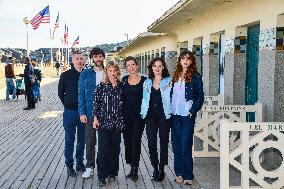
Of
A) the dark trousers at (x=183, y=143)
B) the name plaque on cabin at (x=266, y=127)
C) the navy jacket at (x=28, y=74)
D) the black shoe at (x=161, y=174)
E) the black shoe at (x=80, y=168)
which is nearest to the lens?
the name plaque on cabin at (x=266, y=127)

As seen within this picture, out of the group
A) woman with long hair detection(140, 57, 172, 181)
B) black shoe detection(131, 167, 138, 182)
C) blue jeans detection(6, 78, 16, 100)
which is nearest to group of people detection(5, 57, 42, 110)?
blue jeans detection(6, 78, 16, 100)

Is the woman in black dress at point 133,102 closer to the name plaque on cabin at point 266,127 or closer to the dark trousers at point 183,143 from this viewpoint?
the dark trousers at point 183,143

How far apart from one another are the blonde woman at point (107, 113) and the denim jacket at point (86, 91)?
0.22 metres

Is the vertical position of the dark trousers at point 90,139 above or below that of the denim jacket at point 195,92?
below

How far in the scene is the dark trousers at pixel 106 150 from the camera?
18.4ft

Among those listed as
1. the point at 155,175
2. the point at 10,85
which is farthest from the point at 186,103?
the point at 10,85

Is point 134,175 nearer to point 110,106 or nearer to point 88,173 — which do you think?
point 88,173

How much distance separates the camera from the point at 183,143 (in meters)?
5.64

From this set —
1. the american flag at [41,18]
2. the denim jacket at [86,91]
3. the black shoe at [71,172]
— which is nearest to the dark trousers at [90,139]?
the denim jacket at [86,91]

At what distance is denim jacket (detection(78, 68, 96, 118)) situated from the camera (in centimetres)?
577

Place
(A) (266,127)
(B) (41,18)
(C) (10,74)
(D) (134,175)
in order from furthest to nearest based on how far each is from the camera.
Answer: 1. (B) (41,18)
2. (C) (10,74)
3. (D) (134,175)
4. (A) (266,127)

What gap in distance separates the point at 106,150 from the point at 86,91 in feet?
2.84

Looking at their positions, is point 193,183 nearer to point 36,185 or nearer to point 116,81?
point 116,81

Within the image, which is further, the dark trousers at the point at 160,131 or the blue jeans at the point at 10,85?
the blue jeans at the point at 10,85
